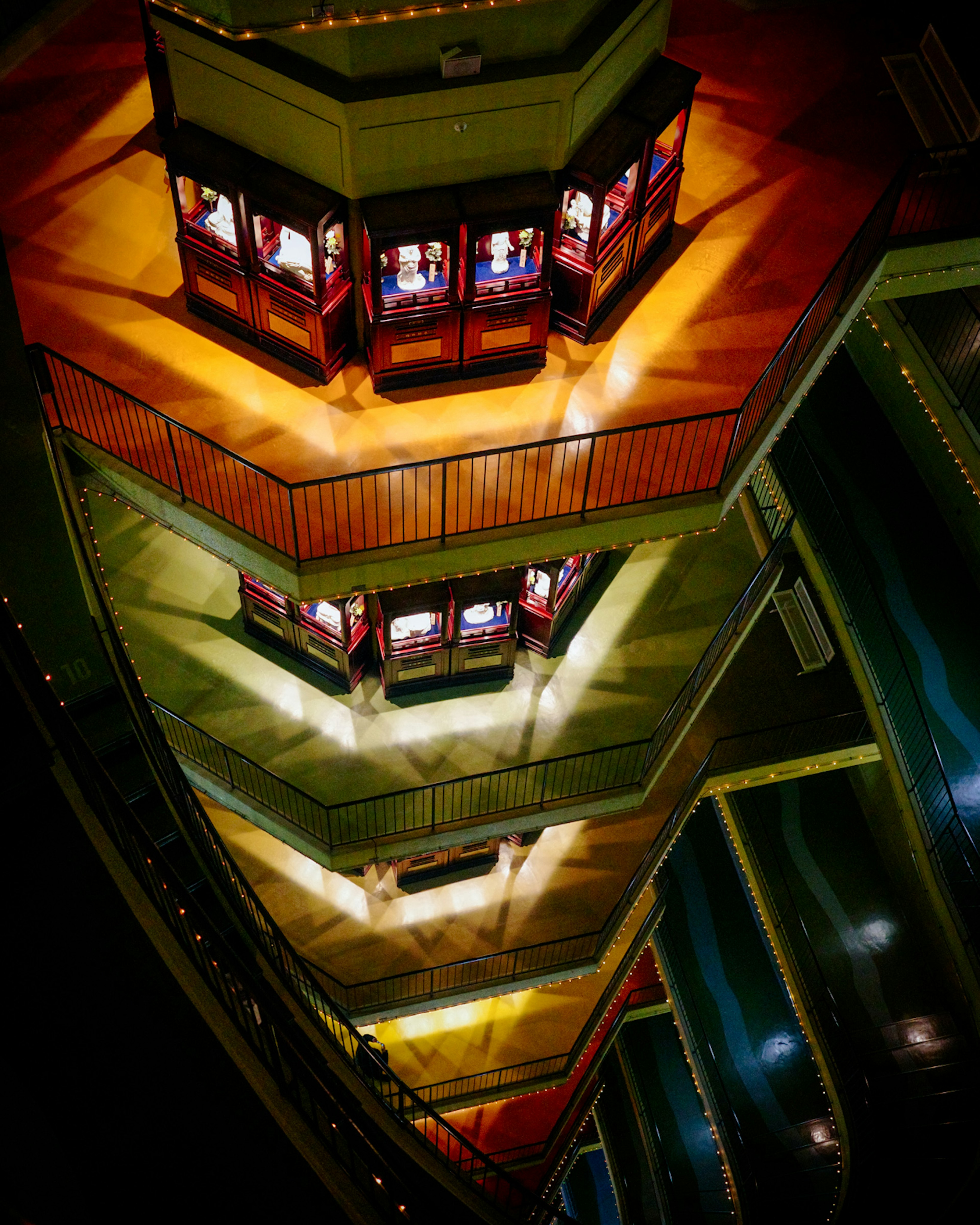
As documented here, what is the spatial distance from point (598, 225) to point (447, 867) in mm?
7180

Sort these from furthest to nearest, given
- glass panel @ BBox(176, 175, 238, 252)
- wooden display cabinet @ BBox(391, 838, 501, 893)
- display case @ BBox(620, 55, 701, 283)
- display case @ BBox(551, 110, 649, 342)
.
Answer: wooden display cabinet @ BBox(391, 838, 501, 893) → display case @ BBox(620, 55, 701, 283) → glass panel @ BBox(176, 175, 238, 252) → display case @ BBox(551, 110, 649, 342)

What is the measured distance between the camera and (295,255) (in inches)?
366

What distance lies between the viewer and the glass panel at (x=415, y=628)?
1079 cm

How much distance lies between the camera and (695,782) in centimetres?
1310

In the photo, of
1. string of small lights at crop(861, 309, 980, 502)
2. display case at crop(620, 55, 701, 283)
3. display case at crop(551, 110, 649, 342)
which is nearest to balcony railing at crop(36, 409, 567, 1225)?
display case at crop(551, 110, 649, 342)

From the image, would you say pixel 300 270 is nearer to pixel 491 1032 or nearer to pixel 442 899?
pixel 442 899

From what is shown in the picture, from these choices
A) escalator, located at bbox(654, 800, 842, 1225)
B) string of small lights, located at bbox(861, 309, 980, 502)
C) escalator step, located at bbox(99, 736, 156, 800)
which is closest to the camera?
escalator step, located at bbox(99, 736, 156, 800)

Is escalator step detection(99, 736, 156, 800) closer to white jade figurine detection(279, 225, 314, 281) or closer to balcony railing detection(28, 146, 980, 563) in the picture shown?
balcony railing detection(28, 146, 980, 563)

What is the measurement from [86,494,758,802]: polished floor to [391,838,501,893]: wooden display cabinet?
199cm

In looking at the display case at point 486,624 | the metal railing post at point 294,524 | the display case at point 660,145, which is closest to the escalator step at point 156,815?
the metal railing post at point 294,524

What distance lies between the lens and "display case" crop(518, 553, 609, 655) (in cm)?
1100

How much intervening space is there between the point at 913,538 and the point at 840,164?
477 centimetres

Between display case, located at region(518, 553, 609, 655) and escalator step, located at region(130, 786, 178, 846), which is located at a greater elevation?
display case, located at region(518, 553, 609, 655)

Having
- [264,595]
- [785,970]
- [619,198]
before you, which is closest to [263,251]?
[619,198]
